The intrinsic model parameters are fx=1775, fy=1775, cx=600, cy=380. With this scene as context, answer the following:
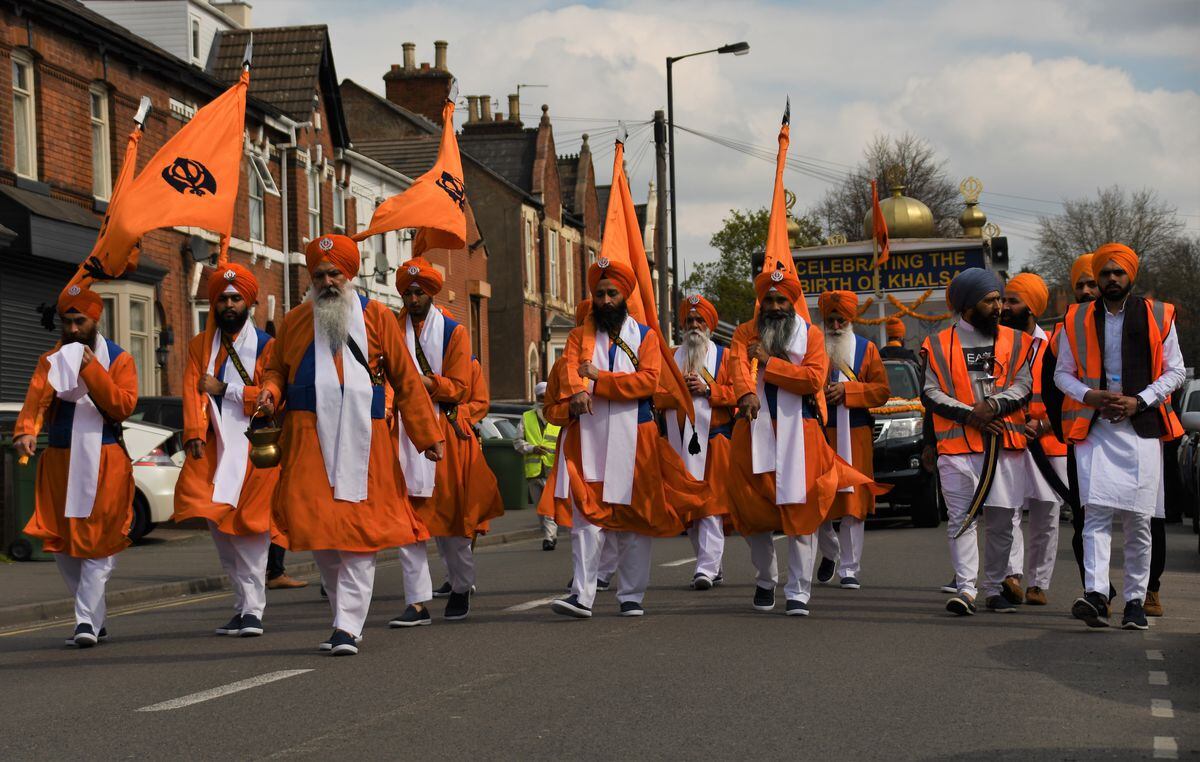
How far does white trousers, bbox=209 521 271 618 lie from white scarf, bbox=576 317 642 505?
6.34 ft

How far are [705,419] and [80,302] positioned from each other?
5.00 m

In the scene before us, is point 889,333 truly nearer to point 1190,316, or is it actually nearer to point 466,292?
point 466,292

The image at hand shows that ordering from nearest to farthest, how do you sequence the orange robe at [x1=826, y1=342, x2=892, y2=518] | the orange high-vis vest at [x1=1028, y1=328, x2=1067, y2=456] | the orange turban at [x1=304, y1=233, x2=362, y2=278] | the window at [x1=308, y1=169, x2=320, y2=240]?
the orange turban at [x1=304, y1=233, x2=362, y2=278], the orange high-vis vest at [x1=1028, y1=328, x2=1067, y2=456], the orange robe at [x1=826, y1=342, x2=892, y2=518], the window at [x1=308, y1=169, x2=320, y2=240]

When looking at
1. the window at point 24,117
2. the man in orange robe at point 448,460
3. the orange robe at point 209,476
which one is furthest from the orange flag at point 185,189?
the window at point 24,117

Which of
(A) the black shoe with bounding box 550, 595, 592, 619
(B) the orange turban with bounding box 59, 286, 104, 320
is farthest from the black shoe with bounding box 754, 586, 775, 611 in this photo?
(B) the orange turban with bounding box 59, 286, 104, 320

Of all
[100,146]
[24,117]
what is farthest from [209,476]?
[100,146]

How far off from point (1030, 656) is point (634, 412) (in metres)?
2.93

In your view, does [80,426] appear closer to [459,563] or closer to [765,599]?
[459,563]

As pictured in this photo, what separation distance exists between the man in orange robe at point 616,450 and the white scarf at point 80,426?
2639mm

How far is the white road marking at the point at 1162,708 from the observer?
690cm

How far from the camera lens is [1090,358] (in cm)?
966

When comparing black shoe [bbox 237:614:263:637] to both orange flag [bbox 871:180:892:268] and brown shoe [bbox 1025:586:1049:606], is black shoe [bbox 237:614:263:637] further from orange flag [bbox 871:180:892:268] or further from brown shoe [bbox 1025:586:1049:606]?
orange flag [bbox 871:180:892:268]

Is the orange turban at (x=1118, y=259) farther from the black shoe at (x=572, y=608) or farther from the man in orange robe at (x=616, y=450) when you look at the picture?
the black shoe at (x=572, y=608)

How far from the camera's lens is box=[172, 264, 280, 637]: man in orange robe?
10.1m
